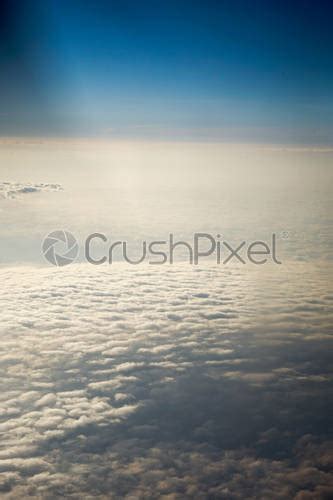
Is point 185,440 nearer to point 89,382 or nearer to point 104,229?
point 89,382

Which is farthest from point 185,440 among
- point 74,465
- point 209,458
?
point 74,465

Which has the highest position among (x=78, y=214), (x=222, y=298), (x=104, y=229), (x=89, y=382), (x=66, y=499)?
(x=78, y=214)

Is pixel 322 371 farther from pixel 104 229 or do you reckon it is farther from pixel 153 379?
pixel 104 229

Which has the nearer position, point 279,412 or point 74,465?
point 74,465

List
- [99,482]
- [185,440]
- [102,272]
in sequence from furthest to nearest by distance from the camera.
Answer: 1. [102,272]
2. [185,440]
3. [99,482]

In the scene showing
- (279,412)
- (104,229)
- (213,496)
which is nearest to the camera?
(213,496)

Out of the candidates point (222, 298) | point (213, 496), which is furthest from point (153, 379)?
point (222, 298)

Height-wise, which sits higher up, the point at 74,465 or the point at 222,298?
the point at 222,298
